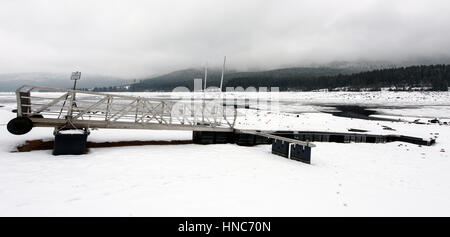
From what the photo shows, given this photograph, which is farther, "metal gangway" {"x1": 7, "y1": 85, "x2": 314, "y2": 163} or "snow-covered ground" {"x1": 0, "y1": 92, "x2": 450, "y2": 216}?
"metal gangway" {"x1": 7, "y1": 85, "x2": 314, "y2": 163}

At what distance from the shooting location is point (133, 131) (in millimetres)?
12445

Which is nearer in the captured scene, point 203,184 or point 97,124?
point 203,184

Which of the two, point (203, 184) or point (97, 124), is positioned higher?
point (97, 124)

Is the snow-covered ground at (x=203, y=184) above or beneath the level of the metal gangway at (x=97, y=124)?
beneath

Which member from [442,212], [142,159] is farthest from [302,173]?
[142,159]

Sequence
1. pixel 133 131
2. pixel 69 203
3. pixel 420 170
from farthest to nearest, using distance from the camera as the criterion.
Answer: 1. pixel 133 131
2. pixel 420 170
3. pixel 69 203

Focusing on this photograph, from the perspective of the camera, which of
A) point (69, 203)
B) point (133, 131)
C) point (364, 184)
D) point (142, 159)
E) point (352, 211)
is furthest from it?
point (133, 131)

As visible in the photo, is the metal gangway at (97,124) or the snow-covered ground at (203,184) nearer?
the snow-covered ground at (203,184)

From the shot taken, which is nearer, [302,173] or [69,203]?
[69,203]

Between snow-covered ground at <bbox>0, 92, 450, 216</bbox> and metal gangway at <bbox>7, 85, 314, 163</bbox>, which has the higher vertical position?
metal gangway at <bbox>7, 85, 314, 163</bbox>
